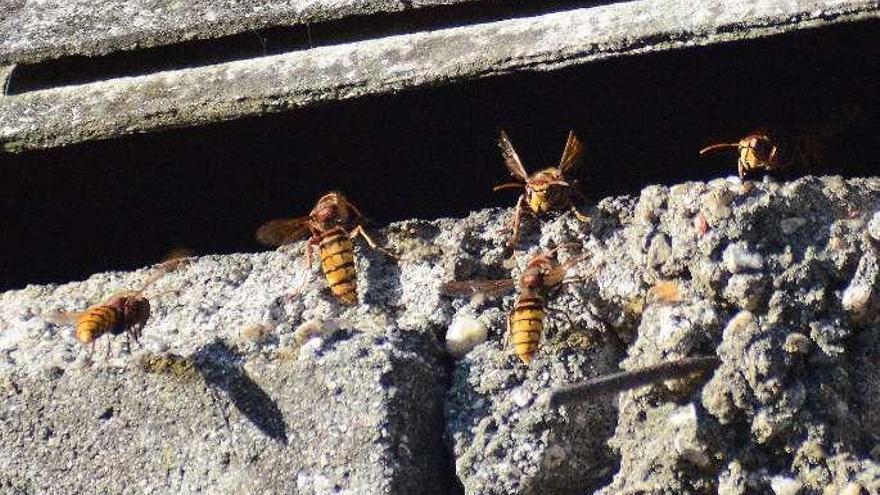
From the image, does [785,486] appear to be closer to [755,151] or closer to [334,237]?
[755,151]

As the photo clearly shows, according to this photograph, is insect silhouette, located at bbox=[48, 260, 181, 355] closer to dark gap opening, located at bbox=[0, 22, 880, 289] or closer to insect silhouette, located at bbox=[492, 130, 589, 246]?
dark gap opening, located at bbox=[0, 22, 880, 289]

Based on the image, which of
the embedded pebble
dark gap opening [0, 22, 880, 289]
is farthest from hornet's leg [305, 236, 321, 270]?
the embedded pebble

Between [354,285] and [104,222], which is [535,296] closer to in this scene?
[354,285]

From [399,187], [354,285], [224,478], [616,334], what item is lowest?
[224,478]

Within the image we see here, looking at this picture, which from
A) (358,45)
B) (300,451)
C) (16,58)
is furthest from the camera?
(16,58)

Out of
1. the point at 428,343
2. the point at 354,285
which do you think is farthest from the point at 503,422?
the point at 354,285

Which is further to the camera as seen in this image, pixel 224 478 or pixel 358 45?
pixel 358 45

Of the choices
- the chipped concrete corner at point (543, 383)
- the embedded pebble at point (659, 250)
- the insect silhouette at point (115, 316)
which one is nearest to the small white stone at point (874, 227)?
the chipped concrete corner at point (543, 383)

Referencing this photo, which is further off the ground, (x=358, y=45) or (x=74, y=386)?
(x=358, y=45)
